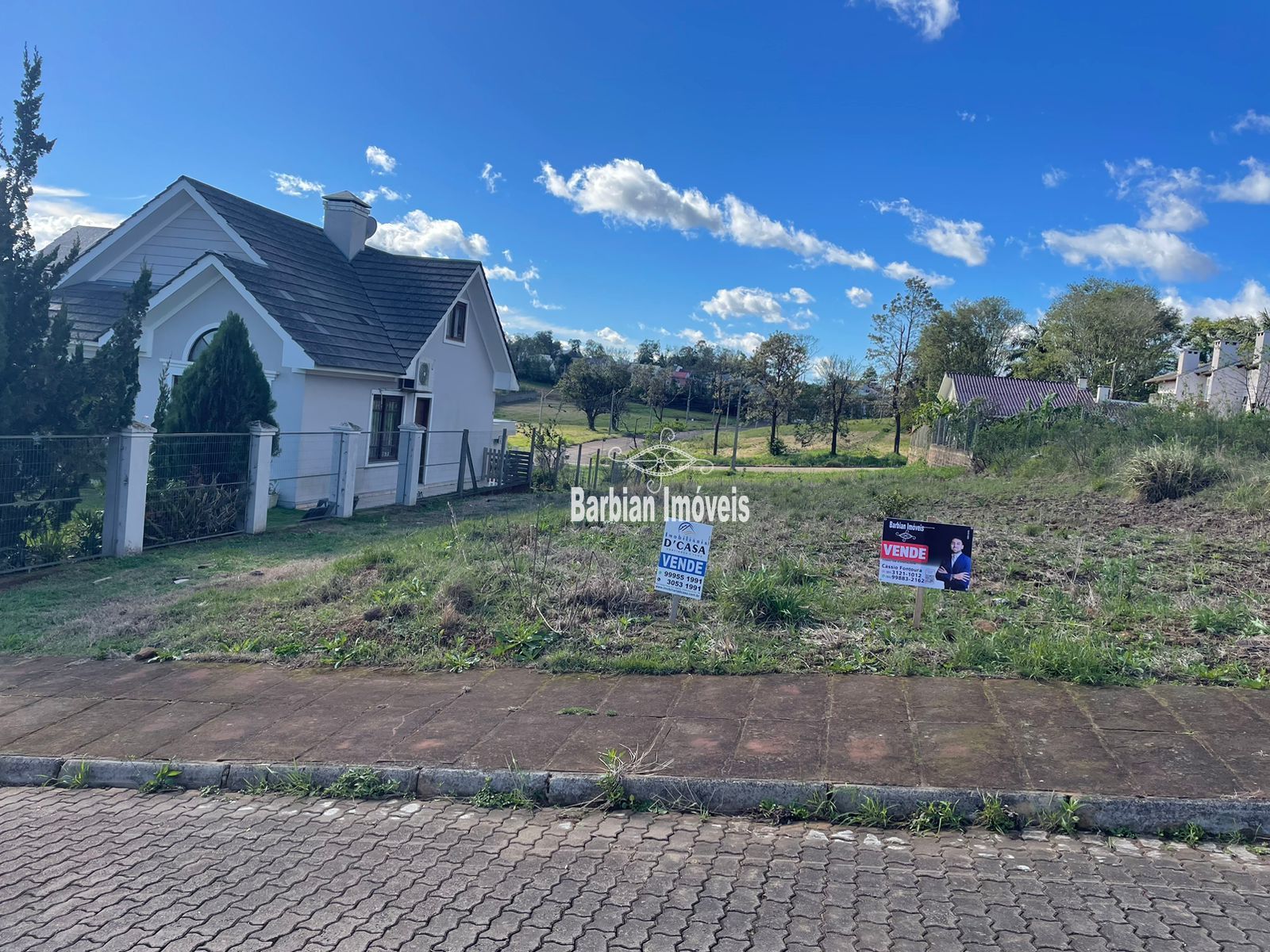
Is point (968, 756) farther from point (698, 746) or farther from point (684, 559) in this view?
point (684, 559)

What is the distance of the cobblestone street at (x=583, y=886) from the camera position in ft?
11.0

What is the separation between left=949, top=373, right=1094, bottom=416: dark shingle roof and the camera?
47.5 meters

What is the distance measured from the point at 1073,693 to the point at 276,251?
18.0 meters

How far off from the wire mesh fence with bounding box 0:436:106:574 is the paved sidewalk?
437 centimetres

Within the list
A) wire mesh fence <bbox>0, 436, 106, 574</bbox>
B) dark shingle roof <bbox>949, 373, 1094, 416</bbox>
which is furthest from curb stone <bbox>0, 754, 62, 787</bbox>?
dark shingle roof <bbox>949, 373, 1094, 416</bbox>

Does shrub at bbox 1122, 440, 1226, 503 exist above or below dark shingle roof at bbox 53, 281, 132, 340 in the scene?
below

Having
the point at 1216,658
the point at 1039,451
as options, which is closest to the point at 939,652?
the point at 1216,658

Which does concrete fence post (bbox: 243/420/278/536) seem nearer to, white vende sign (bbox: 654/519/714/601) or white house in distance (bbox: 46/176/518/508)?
white house in distance (bbox: 46/176/518/508)

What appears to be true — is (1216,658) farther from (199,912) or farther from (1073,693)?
(199,912)

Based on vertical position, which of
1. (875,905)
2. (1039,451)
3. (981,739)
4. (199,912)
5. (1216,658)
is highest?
(1039,451)

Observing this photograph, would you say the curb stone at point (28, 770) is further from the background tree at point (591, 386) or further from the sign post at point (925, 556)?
the background tree at point (591, 386)

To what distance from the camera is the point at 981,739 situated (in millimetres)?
4852

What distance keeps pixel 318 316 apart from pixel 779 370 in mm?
35667

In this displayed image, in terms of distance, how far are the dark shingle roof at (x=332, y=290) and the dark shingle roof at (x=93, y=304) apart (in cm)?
3
